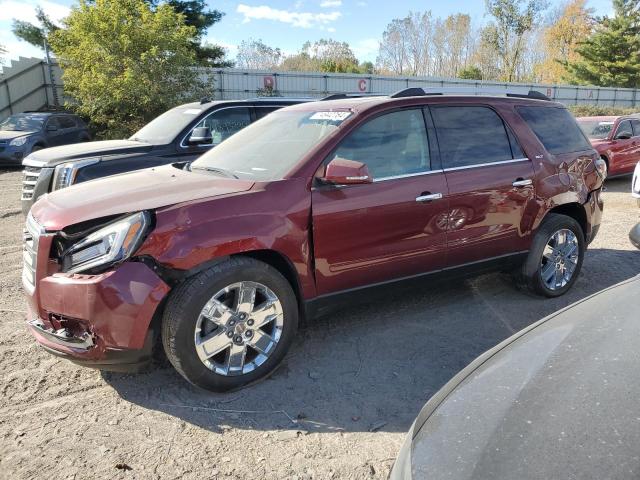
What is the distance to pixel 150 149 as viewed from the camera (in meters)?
6.84

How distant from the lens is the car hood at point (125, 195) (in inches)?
120

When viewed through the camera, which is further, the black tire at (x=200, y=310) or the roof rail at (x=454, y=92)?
the roof rail at (x=454, y=92)

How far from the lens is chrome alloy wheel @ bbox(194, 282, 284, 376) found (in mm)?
3076

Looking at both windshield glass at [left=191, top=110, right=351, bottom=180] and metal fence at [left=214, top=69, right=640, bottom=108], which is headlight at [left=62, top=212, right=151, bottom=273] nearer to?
windshield glass at [left=191, top=110, right=351, bottom=180]

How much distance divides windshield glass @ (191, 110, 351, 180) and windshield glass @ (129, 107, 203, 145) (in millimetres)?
3050

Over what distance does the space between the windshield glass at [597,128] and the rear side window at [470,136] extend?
8.71 meters

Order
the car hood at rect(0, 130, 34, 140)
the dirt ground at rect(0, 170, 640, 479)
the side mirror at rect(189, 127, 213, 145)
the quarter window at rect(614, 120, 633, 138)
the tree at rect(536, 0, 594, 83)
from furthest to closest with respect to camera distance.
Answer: the tree at rect(536, 0, 594, 83)
the car hood at rect(0, 130, 34, 140)
the quarter window at rect(614, 120, 633, 138)
the side mirror at rect(189, 127, 213, 145)
the dirt ground at rect(0, 170, 640, 479)

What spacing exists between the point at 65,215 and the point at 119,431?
1.28 metres

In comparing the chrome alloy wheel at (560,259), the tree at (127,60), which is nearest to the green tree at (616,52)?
the tree at (127,60)

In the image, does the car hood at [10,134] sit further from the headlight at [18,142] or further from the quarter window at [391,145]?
the quarter window at [391,145]

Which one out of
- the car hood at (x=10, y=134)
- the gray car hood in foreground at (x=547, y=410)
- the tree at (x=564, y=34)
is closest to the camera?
the gray car hood in foreground at (x=547, y=410)

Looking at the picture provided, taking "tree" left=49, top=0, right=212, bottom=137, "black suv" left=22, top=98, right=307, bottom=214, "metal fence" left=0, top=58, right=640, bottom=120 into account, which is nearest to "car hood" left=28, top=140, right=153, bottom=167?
"black suv" left=22, top=98, right=307, bottom=214

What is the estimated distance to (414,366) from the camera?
3584 mm

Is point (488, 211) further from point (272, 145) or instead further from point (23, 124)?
point (23, 124)
